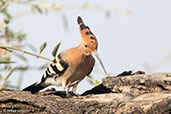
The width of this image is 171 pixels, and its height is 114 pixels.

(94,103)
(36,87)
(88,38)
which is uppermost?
(88,38)

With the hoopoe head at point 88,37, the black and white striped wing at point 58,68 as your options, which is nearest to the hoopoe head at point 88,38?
the hoopoe head at point 88,37

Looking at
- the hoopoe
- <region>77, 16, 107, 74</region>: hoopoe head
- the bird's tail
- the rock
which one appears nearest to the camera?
the rock

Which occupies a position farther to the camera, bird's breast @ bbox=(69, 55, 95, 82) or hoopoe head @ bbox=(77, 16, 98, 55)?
bird's breast @ bbox=(69, 55, 95, 82)

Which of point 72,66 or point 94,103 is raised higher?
point 72,66

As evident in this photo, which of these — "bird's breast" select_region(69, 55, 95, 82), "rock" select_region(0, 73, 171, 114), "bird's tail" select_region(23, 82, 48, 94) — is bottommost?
"rock" select_region(0, 73, 171, 114)

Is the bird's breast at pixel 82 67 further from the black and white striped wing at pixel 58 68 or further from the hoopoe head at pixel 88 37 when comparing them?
the hoopoe head at pixel 88 37

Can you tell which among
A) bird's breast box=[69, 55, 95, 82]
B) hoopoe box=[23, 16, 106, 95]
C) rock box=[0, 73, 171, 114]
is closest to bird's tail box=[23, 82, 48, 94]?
hoopoe box=[23, 16, 106, 95]

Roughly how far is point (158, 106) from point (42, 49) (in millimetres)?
889

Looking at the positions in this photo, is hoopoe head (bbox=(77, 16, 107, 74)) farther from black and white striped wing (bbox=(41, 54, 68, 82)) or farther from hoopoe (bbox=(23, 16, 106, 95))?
black and white striped wing (bbox=(41, 54, 68, 82))

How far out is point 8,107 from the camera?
179 cm

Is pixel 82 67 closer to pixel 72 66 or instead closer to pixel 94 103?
pixel 72 66

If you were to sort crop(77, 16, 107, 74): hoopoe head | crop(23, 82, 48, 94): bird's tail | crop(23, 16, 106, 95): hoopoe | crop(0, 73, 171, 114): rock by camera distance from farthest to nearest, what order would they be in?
1. crop(23, 82, 48, 94): bird's tail
2. crop(23, 16, 106, 95): hoopoe
3. crop(77, 16, 107, 74): hoopoe head
4. crop(0, 73, 171, 114): rock

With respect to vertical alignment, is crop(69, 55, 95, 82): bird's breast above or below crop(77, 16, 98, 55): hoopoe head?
below

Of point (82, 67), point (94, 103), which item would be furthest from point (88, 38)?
point (94, 103)
